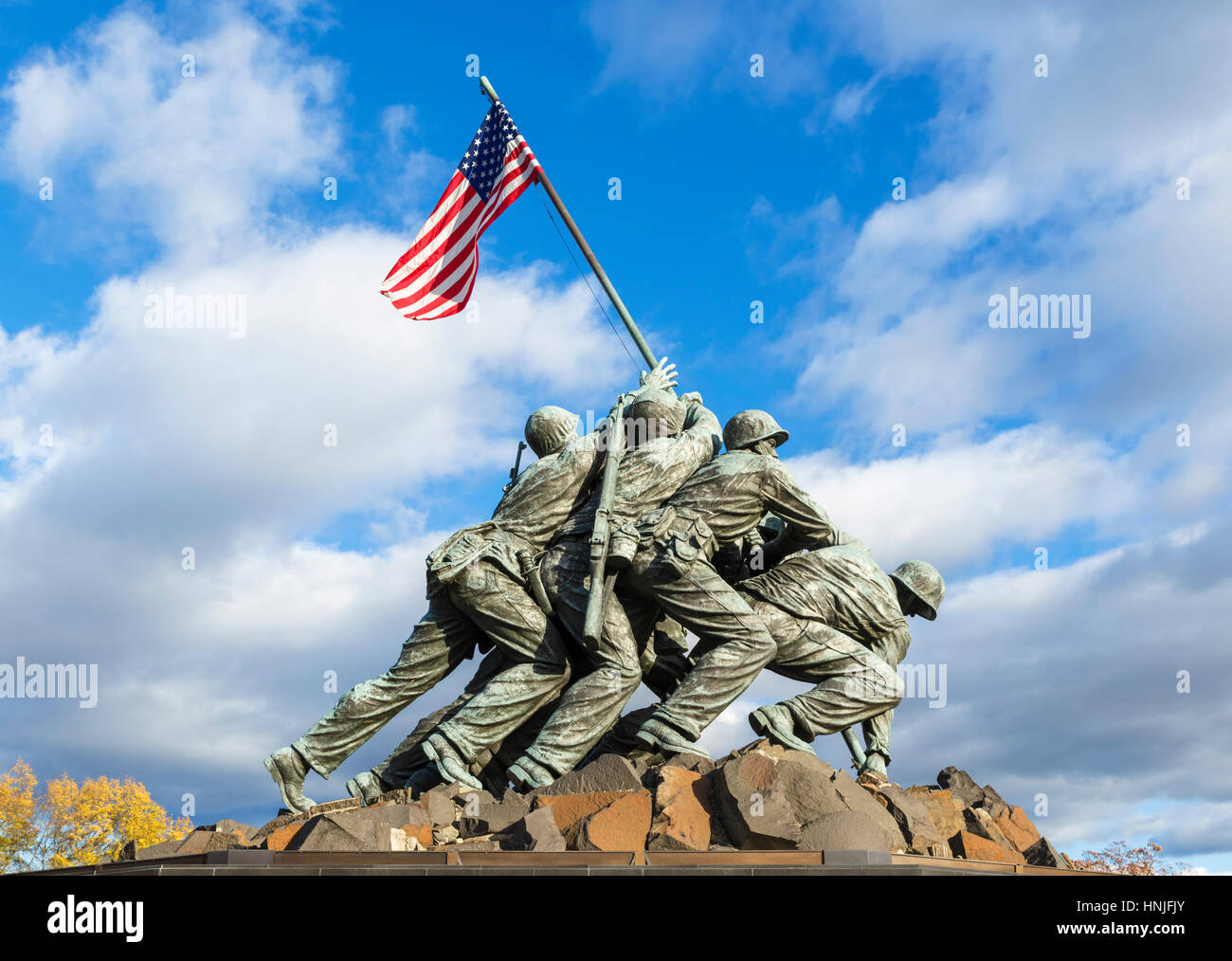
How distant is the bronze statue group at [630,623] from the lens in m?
9.95

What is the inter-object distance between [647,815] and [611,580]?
258 centimetres

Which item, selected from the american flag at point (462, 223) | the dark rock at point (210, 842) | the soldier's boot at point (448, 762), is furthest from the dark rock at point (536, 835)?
the american flag at point (462, 223)

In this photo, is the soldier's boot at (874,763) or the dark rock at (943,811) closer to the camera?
the dark rock at (943,811)

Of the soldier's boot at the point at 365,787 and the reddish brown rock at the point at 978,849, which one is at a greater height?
the soldier's boot at the point at 365,787

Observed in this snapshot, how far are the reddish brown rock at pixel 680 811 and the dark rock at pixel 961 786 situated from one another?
3.08 m

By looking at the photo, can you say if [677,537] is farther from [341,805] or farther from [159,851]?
[159,851]

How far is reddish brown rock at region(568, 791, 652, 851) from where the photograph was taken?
25.3 feet

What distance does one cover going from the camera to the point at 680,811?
26.1ft

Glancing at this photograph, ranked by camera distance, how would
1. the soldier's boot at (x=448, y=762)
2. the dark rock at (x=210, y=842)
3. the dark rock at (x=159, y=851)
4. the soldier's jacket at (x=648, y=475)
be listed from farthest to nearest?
the soldier's jacket at (x=648, y=475), the soldier's boot at (x=448, y=762), the dark rock at (x=159, y=851), the dark rock at (x=210, y=842)

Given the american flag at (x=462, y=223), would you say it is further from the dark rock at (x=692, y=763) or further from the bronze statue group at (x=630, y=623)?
the dark rock at (x=692, y=763)
